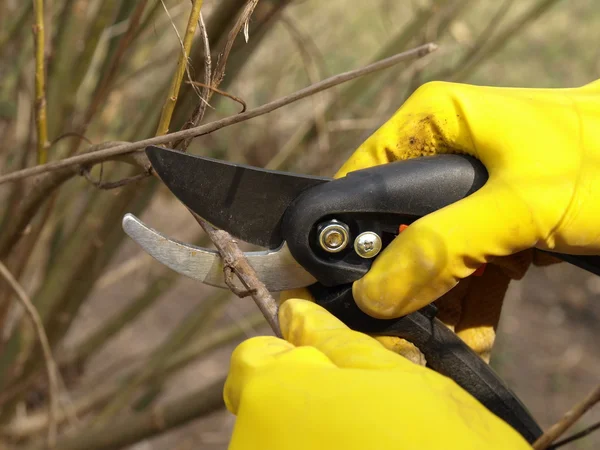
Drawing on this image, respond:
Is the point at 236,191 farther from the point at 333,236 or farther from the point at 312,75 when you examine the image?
the point at 312,75

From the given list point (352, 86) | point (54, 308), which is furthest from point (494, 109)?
point (54, 308)

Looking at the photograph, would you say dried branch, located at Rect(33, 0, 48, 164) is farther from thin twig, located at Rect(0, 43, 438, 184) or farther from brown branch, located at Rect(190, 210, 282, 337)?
brown branch, located at Rect(190, 210, 282, 337)

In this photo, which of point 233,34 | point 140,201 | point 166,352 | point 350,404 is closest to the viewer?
point 350,404

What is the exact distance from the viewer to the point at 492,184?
0.74m

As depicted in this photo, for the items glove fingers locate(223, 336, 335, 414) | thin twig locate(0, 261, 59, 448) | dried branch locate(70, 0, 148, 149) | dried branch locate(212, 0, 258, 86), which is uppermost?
dried branch locate(212, 0, 258, 86)

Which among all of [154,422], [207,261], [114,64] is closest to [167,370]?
[154,422]

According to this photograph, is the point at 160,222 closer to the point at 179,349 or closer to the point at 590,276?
the point at 179,349

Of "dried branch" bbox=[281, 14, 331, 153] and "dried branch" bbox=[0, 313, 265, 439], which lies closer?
"dried branch" bbox=[281, 14, 331, 153]

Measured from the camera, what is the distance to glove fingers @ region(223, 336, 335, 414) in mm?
605

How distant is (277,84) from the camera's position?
2.09m

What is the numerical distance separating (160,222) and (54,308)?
1.87 m

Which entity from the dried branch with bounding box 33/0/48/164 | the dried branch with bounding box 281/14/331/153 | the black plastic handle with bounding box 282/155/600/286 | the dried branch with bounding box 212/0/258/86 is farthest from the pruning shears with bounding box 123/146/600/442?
the dried branch with bounding box 281/14/331/153

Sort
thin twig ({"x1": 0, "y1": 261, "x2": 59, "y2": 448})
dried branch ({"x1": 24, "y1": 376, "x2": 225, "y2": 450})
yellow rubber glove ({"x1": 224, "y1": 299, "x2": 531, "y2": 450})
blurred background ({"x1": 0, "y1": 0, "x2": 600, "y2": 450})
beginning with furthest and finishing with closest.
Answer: dried branch ({"x1": 24, "y1": 376, "x2": 225, "y2": 450}) < blurred background ({"x1": 0, "y1": 0, "x2": 600, "y2": 450}) < thin twig ({"x1": 0, "y1": 261, "x2": 59, "y2": 448}) < yellow rubber glove ({"x1": 224, "y1": 299, "x2": 531, "y2": 450})

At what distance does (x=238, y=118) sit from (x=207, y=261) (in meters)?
0.21
